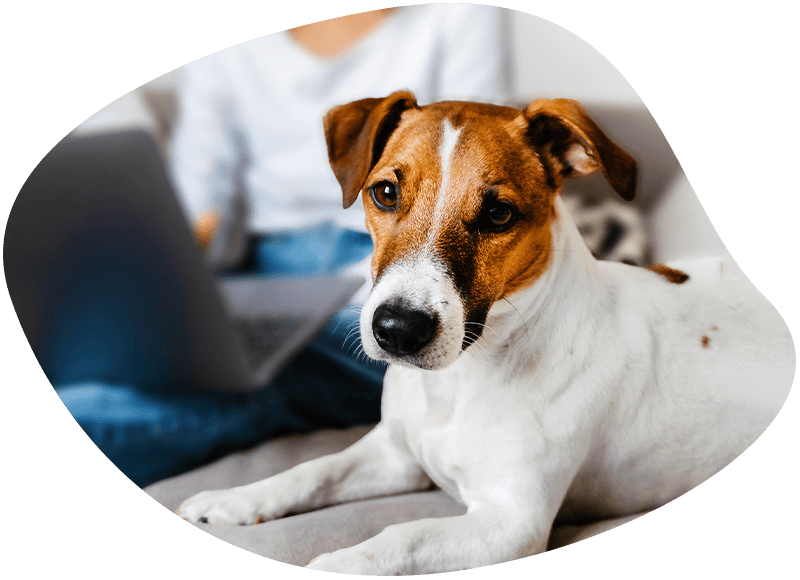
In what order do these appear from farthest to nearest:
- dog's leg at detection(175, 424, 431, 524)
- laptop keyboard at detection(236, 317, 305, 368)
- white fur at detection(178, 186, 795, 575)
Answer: laptop keyboard at detection(236, 317, 305, 368), dog's leg at detection(175, 424, 431, 524), white fur at detection(178, 186, 795, 575)

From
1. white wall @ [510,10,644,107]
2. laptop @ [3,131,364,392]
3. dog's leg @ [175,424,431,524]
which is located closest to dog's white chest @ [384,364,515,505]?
dog's leg @ [175,424,431,524]

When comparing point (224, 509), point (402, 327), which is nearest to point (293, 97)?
point (402, 327)

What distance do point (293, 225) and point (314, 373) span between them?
2.35ft

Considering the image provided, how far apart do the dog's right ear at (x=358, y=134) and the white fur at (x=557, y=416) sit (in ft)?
1.98

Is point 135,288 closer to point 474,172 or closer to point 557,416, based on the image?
point 474,172

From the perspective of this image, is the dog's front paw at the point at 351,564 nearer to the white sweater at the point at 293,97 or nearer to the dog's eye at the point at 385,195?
the dog's eye at the point at 385,195

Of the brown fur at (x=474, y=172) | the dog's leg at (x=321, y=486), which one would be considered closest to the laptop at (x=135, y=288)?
the dog's leg at (x=321, y=486)

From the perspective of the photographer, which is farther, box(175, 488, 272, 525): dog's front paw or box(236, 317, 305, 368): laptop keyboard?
box(236, 317, 305, 368): laptop keyboard

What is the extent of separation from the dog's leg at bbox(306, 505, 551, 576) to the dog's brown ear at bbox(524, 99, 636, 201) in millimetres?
1297

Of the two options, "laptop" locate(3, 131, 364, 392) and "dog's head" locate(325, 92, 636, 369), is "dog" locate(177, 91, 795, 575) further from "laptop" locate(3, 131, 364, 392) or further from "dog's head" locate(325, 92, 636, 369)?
"laptop" locate(3, 131, 364, 392)

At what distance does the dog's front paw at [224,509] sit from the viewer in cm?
304

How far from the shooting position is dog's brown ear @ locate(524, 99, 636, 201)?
108 inches

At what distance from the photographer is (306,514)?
10.2 ft

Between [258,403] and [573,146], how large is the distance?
1831 mm
